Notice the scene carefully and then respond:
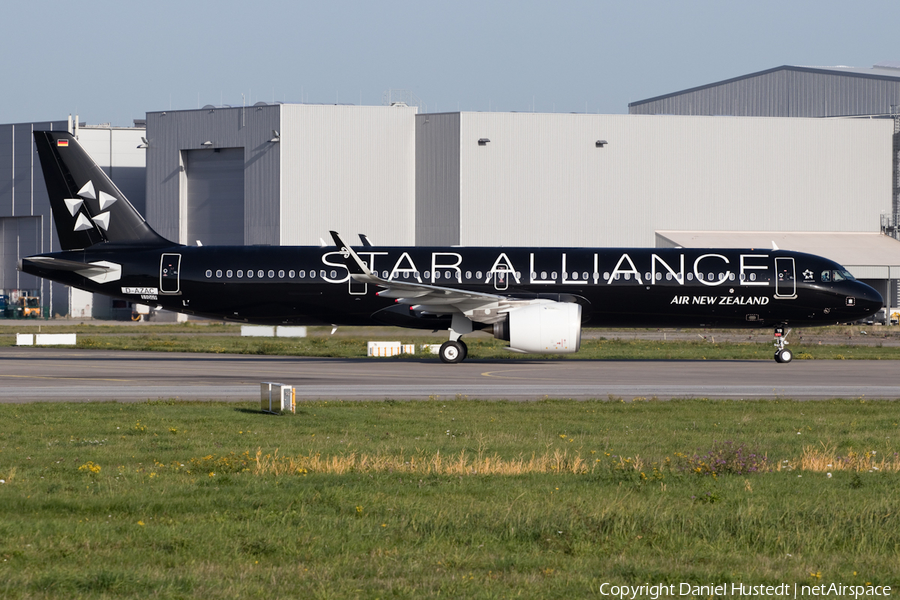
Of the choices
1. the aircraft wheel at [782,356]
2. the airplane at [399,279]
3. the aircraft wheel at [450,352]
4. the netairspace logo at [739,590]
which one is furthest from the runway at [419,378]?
the netairspace logo at [739,590]

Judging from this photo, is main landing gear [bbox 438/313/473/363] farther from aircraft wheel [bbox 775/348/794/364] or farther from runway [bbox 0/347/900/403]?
aircraft wheel [bbox 775/348/794/364]

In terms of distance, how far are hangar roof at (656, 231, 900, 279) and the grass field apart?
196ft

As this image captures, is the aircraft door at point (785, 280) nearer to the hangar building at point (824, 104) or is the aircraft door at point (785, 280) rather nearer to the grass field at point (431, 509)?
the grass field at point (431, 509)

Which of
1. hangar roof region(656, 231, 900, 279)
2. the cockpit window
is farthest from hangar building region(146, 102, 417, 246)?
the cockpit window

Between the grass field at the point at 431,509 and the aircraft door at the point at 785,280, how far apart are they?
1965cm

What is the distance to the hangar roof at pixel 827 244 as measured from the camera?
76.0m

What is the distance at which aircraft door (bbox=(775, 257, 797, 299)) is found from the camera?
38.3 m

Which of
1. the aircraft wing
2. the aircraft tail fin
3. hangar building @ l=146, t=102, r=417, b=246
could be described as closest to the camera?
the aircraft wing

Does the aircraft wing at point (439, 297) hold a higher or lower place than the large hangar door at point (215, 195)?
lower

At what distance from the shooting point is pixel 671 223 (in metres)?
80.2

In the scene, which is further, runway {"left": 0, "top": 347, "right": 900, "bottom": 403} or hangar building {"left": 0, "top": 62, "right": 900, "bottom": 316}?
hangar building {"left": 0, "top": 62, "right": 900, "bottom": 316}

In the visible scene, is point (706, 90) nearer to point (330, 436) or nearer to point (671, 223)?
point (671, 223)

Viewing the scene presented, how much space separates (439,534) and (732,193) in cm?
7569

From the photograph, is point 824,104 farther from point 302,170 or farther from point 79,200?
point 79,200
